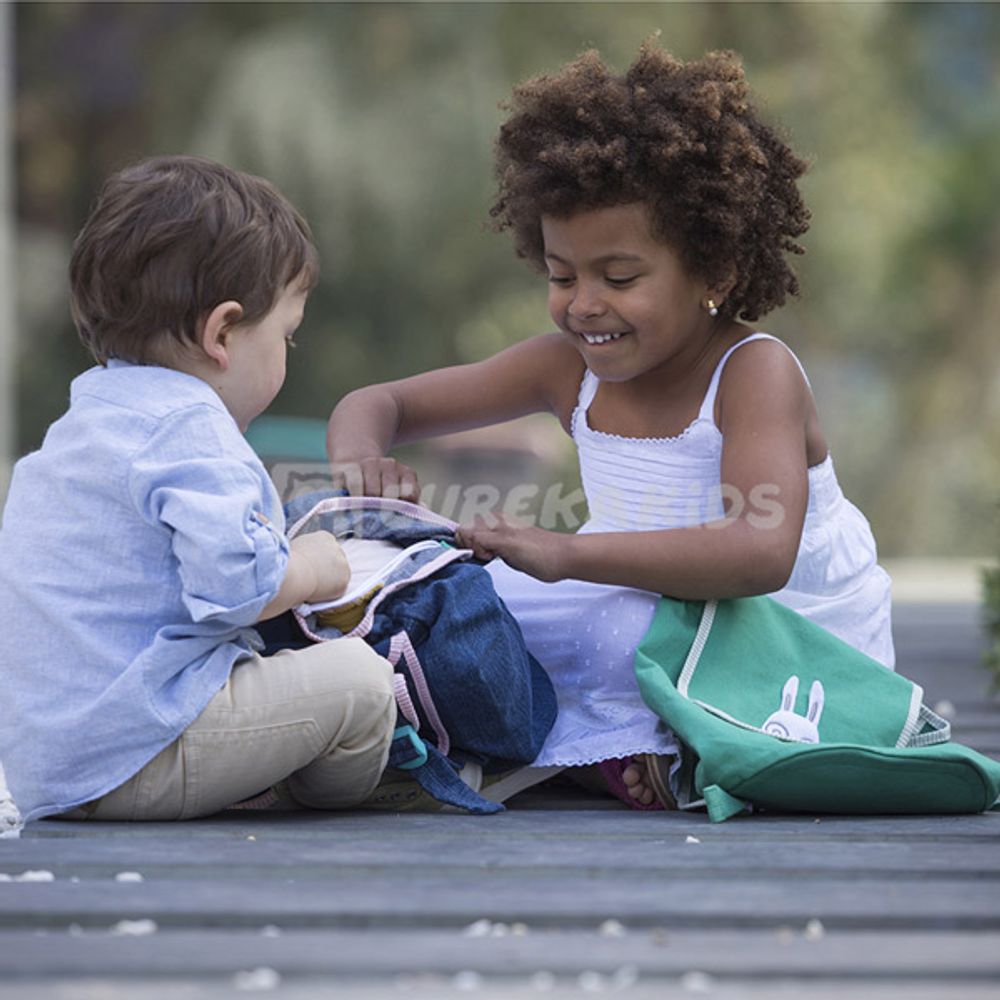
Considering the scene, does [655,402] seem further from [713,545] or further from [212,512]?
[212,512]

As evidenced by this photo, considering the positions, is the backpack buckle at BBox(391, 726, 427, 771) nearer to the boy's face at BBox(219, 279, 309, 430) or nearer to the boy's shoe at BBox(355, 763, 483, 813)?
the boy's shoe at BBox(355, 763, 483, 813)

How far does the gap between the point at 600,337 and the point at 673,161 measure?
29cm

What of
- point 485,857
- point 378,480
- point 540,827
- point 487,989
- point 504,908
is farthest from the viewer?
point 378,480

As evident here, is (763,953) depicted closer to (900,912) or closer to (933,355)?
(900,912)

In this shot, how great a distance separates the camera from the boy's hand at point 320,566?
232 cm

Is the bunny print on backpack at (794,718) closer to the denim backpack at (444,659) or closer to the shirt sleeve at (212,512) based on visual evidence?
the denim backpack at (444,659)

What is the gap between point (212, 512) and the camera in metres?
2.13

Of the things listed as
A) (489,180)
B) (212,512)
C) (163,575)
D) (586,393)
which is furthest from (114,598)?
(489,180)

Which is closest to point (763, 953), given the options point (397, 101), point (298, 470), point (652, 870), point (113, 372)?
point (652, 870)

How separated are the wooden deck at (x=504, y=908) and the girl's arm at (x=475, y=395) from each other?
35.3 inches

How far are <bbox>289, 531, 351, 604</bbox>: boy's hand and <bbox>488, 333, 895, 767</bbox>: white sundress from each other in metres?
0.40

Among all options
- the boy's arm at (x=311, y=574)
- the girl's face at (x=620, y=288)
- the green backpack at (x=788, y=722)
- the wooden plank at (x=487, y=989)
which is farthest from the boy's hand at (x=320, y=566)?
the wooden plank at (x=487, y=989)

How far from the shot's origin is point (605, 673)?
8.63 ft

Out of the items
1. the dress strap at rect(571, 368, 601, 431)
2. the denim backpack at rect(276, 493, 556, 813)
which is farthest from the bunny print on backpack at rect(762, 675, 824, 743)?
the dress strap at rect(571, 368, 601, 431)
